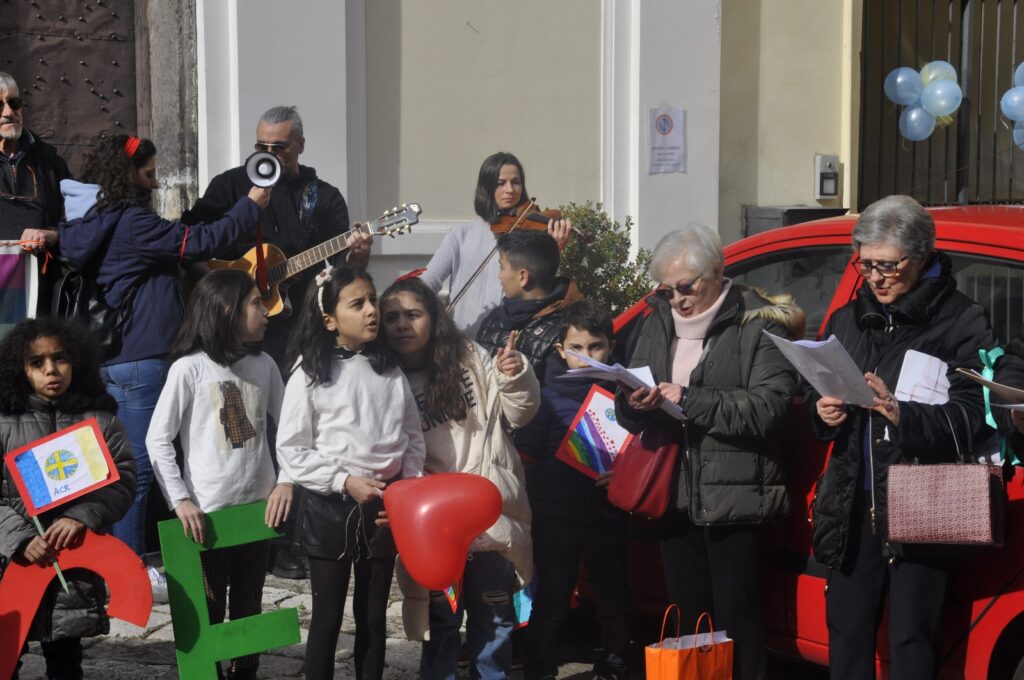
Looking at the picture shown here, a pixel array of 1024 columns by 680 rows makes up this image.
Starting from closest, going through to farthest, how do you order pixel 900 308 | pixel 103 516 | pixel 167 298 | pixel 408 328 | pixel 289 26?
pixel 900 308
pixel 103 516
pixel 408 328
pixel 167 298
pixel 289 26

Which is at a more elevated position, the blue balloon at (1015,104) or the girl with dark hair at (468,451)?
the blue balloon at (1015,104)

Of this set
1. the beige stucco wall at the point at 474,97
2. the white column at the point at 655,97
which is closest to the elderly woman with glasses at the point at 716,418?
the beige stucco wall at the point at 474,97

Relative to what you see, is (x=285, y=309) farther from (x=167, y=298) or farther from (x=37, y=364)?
(x=37, y=364)

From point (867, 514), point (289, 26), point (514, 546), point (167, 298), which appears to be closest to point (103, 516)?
point (514, 546)

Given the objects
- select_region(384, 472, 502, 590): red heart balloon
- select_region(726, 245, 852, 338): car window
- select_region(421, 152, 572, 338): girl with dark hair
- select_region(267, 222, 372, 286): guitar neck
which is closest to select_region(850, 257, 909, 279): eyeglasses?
select_region(726, 245, 852, 338): car window

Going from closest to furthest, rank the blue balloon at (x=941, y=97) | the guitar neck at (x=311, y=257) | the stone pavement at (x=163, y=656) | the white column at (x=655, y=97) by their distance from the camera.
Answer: the stone pavement at (x=163, y=656) → the guitar neck at (x=311, y=257) → the white column at (x=655, y=97) → the blue balloon at (x=941, y=97)

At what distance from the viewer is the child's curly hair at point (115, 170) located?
5.52m

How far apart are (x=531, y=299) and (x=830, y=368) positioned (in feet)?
5.46

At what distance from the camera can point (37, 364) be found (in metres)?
4.26

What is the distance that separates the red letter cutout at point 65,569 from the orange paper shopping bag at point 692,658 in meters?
1.53

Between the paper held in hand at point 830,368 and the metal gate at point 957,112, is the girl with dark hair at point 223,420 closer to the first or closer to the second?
the paper held in hand at point 830,368

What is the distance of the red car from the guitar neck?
53.1 inches

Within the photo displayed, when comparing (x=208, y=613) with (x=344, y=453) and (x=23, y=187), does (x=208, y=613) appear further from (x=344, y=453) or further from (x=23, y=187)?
(x=23, y=187)

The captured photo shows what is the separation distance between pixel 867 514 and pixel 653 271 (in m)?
1.09
